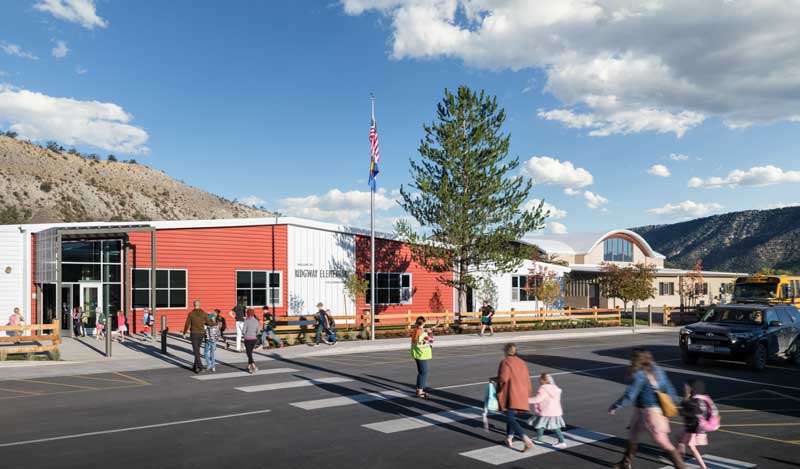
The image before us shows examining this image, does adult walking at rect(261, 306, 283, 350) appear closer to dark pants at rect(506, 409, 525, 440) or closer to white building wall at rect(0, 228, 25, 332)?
white building wall at rect(0, 228, 25, 332)

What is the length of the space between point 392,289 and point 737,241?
135 meters

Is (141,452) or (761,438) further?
(761,438)

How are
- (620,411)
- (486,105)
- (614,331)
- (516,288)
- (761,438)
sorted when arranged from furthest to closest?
(516,288)
(614,331)
(486,105)
(620,411)
(761,438)

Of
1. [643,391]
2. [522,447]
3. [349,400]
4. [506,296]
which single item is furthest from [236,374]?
[506,296]

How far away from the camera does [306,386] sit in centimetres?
1447

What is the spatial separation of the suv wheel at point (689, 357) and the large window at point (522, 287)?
21.2m

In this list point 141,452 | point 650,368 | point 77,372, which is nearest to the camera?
point 650,368

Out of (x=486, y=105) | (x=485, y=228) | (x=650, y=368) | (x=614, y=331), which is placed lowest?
(x=614, y=331)

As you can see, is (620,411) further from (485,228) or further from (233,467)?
(485,228)

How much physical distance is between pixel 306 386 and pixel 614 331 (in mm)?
23292

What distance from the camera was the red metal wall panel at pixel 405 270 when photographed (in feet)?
109

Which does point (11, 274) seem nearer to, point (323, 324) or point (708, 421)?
point (323, 324)

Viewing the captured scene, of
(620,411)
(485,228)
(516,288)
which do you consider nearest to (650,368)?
(620,411)

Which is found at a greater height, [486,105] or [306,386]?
[486,105]
